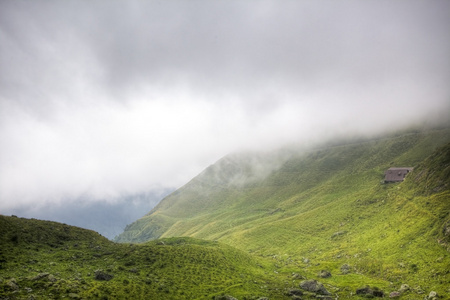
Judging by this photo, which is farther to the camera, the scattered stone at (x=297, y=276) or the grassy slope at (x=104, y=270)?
the scattered stone at (x=297, y=276)

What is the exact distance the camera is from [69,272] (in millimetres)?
48906

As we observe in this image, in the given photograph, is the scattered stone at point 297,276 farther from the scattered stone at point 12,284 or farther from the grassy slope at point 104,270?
the scattered stone at point 12,284

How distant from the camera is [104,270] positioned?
175 ft

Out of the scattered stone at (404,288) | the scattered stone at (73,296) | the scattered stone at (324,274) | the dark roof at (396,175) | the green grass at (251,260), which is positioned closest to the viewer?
the scattered stone at (73,296)

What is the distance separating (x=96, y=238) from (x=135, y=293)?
3697 centimetres

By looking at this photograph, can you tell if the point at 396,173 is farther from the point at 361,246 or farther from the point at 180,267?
the point at 180,267

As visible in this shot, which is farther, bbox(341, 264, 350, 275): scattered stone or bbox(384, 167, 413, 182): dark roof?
bbox(384, 167, 413, 182): dark roof

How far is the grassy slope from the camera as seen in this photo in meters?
42.1

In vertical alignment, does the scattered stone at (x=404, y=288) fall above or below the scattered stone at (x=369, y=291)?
below

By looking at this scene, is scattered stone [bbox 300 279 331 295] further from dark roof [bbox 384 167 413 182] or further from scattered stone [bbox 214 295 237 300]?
dark roof [bbox 384 167 413 182]

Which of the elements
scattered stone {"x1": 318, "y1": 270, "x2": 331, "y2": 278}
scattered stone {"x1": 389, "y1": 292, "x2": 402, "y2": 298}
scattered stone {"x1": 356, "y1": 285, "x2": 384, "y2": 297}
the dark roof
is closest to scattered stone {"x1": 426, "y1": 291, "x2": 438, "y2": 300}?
scattered stone {"x1": 389, "y1": 292, "x2": 402, "y2": 298}

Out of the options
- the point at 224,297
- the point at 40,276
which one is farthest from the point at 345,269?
the point at 40,276

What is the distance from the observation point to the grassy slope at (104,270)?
42094 millimetres

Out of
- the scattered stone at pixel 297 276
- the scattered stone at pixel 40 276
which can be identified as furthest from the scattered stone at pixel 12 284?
the scattered stone at pixel 297 276
